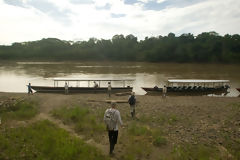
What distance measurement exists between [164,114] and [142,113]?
55.7 inches

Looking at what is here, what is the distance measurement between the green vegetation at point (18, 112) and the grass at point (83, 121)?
1.37 metres

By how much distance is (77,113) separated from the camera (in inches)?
512

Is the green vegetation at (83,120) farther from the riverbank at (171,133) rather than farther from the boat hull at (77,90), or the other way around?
the boat hull at (77,90)

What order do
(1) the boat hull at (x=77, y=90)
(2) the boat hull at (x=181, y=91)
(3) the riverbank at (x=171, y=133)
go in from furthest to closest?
(2) the boat hull at (x=181, y=91)
(1) the boat hull at (x=77, y=90)
(3) the riverbank at (x=171, y=133)

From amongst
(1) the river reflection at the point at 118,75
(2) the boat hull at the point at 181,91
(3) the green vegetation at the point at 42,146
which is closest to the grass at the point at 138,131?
(3) the green vegetation at the point at 42,146

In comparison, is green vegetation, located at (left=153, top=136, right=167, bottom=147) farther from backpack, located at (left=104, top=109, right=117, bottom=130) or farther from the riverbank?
backpack, located at (left=104, top=109, right=117, bottom=130)

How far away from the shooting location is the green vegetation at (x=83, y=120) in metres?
10.3

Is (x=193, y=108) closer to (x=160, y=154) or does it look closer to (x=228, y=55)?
(x=160, y=154)

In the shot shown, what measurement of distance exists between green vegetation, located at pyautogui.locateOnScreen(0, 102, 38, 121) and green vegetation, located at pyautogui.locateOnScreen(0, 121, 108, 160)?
2.67m

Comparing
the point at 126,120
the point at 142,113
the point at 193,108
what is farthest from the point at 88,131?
the point at 193,108

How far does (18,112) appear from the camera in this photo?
13.0m

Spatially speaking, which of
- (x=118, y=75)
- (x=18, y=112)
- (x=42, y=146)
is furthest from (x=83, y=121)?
(x=118, y=75)

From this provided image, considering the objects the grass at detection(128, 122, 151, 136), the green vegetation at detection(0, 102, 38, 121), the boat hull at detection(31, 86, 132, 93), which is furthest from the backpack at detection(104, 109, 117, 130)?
the boat hull at detection(31, 86, 132, 93)

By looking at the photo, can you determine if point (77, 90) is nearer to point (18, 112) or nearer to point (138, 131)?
point (18, 112)
